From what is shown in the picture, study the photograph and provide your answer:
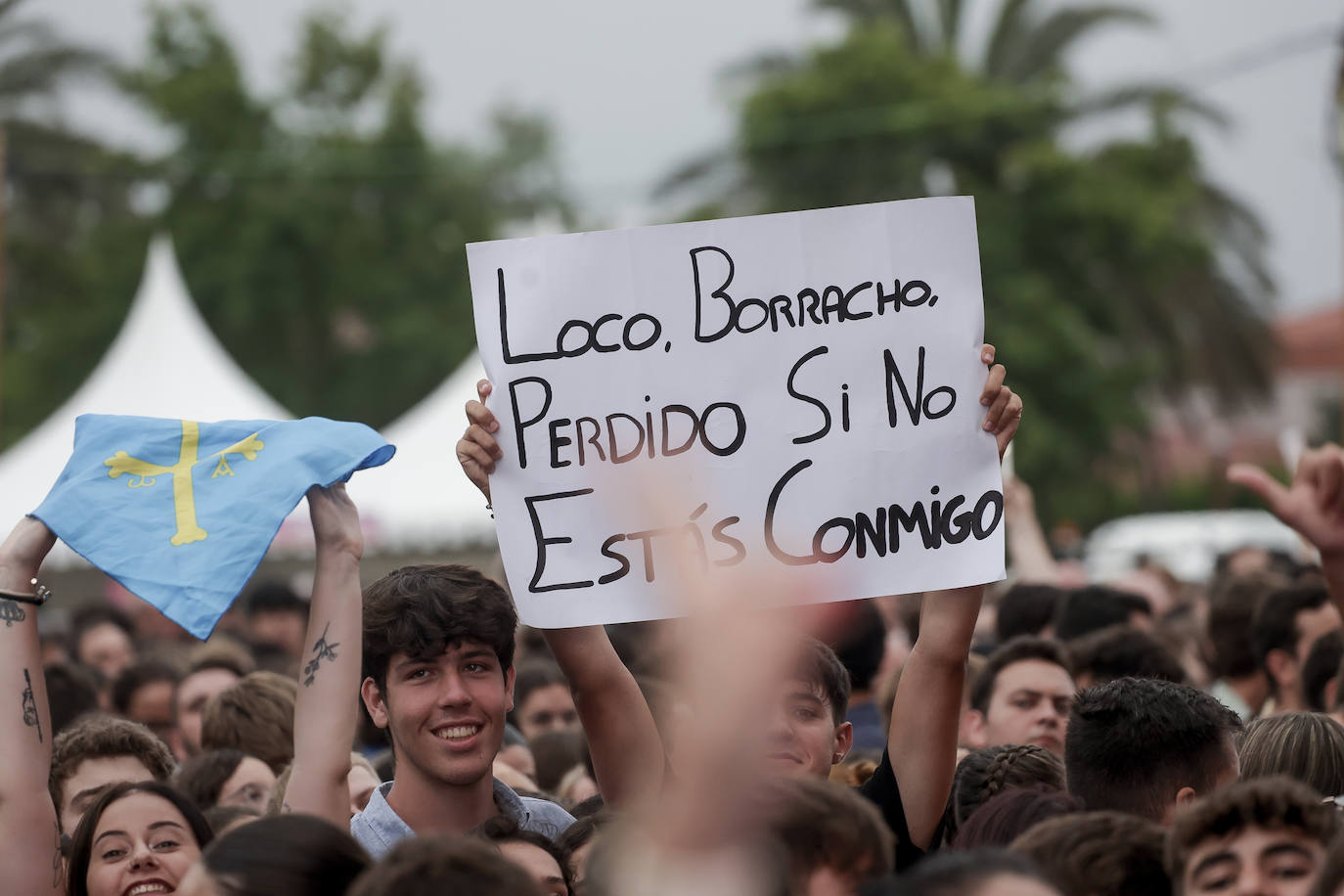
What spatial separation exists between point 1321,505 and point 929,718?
1017 mm

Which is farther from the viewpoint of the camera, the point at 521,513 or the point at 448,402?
the point at 448,402

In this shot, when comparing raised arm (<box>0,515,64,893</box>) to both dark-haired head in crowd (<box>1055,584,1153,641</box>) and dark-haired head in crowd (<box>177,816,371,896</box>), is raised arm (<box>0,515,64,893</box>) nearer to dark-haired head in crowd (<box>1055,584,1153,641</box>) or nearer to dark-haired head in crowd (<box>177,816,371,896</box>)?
dark-haired head in crowd (<box>177,816,371,896</box>)

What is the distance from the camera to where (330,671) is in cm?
355

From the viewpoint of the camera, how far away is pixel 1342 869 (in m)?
2.70

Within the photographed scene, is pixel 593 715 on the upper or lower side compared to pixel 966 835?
upper

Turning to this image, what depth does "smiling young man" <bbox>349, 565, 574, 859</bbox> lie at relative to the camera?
3801 millimetres

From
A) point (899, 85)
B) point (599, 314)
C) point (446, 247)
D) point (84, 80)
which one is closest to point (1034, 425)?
point (899, 85)

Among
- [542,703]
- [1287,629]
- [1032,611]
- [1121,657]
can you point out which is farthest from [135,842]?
[1032,611]

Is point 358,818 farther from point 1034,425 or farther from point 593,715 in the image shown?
point 1034,425

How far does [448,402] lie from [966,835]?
16.5 meters

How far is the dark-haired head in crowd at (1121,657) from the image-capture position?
5988 mm

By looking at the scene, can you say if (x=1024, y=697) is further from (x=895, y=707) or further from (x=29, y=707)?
(x=29, y=707)

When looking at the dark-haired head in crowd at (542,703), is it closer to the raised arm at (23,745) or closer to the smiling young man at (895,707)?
the smiling young man at (895,707)

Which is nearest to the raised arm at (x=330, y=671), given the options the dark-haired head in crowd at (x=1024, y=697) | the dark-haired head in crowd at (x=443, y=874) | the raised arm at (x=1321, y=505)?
the dark-haired head in crowd at (x=443, y=874)
